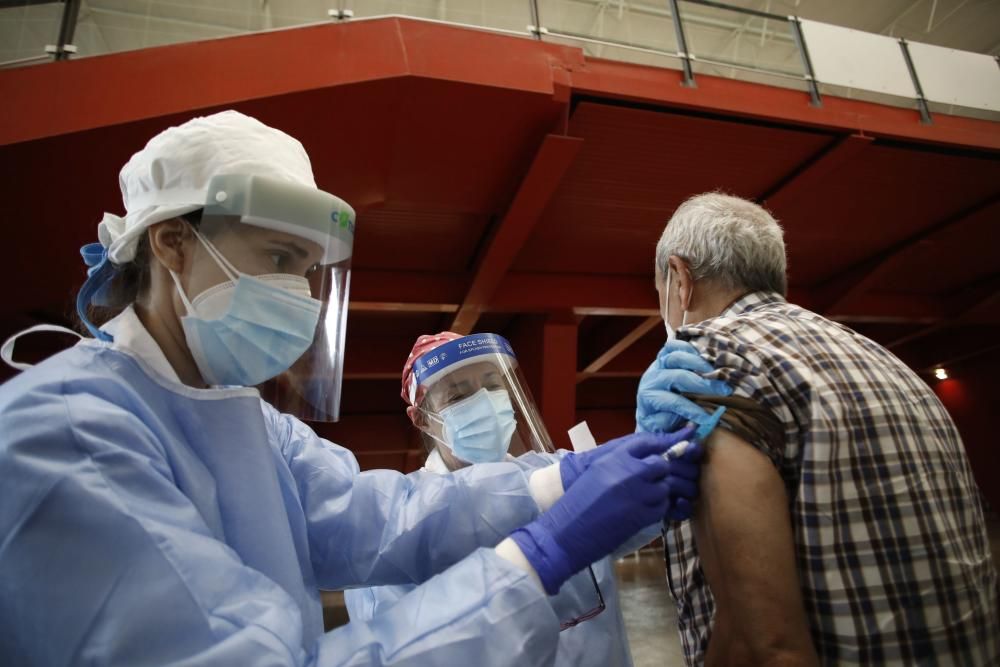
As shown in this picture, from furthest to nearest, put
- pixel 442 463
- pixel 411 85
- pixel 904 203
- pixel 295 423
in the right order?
pixel 904 203 < pixel 411 85 < pixel 442 463 < pixel 295 423

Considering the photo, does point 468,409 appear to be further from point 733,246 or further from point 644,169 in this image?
point 644,169

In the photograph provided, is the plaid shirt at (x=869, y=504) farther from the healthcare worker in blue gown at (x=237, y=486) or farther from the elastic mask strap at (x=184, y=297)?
the elastic mask strap at (x=184, y=297)

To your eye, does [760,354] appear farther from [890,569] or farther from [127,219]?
[127,219]

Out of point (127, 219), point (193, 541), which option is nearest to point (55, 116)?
point (127, 219)

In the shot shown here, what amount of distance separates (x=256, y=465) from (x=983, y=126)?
6.12 metres

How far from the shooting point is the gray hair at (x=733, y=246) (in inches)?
48.4

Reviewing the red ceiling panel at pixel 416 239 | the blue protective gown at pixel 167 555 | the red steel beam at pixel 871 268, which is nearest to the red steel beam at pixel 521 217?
the red ceiling panel at pixel 416 239

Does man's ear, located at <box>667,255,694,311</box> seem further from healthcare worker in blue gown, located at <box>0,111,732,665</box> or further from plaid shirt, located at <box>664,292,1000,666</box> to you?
healthcare worker in blue gown, located at <box>0,111,732,665</box>

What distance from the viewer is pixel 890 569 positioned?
91 cm

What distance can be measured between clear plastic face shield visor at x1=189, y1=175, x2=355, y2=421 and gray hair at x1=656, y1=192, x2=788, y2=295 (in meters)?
0.83

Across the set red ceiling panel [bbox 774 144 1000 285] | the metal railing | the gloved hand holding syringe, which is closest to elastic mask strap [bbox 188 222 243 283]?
the gloved hand holding syringe

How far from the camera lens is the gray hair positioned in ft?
4.04

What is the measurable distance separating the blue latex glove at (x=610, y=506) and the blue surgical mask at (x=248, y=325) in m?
0.67

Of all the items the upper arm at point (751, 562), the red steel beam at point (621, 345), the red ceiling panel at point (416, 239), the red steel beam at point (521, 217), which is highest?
the red ceiling panel at point (416, 239)
